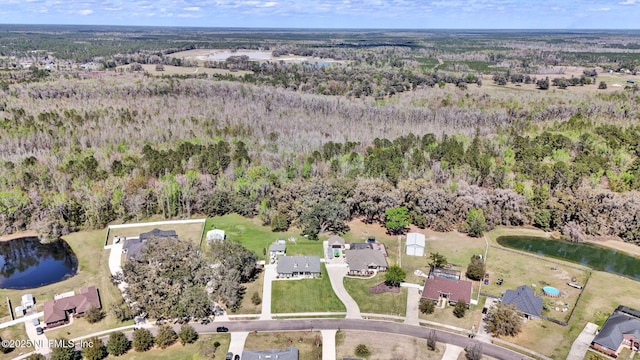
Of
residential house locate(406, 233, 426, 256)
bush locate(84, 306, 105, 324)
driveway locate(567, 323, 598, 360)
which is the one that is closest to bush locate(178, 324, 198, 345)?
bush locate(84, 306, 105, 324)

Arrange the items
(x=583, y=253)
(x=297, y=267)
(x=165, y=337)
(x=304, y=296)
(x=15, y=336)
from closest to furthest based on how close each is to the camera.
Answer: (x=165, y=337) < (x=15, y=336) < (x=304, y=296) < (x=297, y=267) < (x=583, y=253)

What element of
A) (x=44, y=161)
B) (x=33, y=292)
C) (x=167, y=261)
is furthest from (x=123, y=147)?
(x=167, y=261)

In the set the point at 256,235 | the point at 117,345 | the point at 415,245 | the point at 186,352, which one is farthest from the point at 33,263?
the point at 415,245

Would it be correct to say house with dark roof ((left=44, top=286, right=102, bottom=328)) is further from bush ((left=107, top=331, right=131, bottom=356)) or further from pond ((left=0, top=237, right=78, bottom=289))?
pond ((left=0, top=237, right=78, bottom=289))

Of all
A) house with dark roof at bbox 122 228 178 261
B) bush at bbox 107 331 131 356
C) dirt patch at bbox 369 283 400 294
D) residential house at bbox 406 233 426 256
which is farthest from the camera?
residential house at bbox 406 233 426 256

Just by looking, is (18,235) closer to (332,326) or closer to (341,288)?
(341,288)

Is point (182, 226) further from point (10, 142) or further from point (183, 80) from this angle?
point (183, 80)
